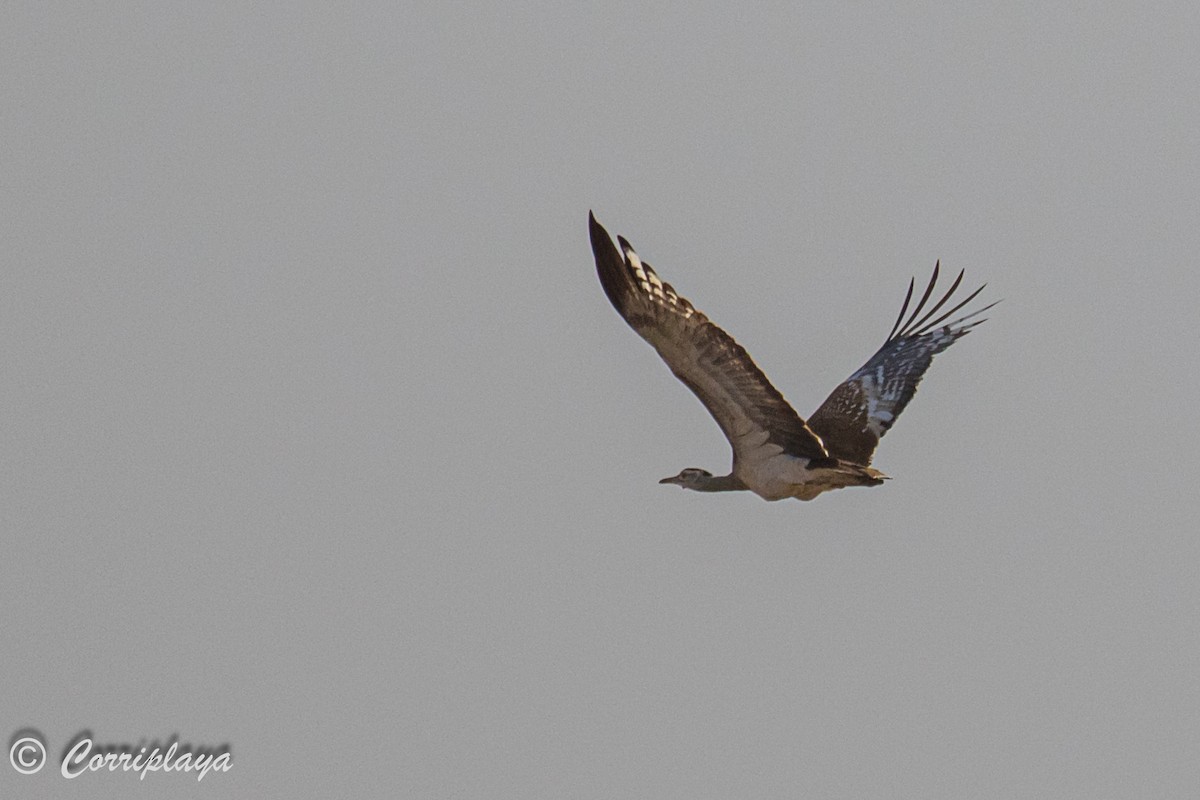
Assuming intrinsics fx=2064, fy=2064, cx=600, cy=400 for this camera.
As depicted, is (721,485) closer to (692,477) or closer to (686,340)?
(692,477)

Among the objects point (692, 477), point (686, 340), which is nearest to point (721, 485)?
point (692, 477)

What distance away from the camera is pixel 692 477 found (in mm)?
22609

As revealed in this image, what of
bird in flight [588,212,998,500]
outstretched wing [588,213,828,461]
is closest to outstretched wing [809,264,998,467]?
bird in flight [588,212,998,500]

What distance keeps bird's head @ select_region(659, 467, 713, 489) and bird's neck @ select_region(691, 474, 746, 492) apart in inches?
1.2

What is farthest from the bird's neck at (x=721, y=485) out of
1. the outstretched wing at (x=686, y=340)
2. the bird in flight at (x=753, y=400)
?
the outstretched wing at (x=686, y=340)

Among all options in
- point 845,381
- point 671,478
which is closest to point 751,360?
point 671,478

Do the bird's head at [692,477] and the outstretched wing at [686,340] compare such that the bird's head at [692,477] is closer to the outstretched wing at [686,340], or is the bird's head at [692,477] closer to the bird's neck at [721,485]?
the bird's neck at [721,485]

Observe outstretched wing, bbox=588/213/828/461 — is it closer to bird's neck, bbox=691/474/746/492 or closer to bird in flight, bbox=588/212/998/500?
bird in flight, bbox=588/212/998/500

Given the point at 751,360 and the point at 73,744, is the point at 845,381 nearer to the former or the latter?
the point at 751,360

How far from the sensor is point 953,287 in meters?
26.6

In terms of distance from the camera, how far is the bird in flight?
18281 millimetres

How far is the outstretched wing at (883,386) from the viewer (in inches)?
970

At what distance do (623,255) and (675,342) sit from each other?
0.91 m

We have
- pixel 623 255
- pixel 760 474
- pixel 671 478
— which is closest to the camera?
pixel 623 255
